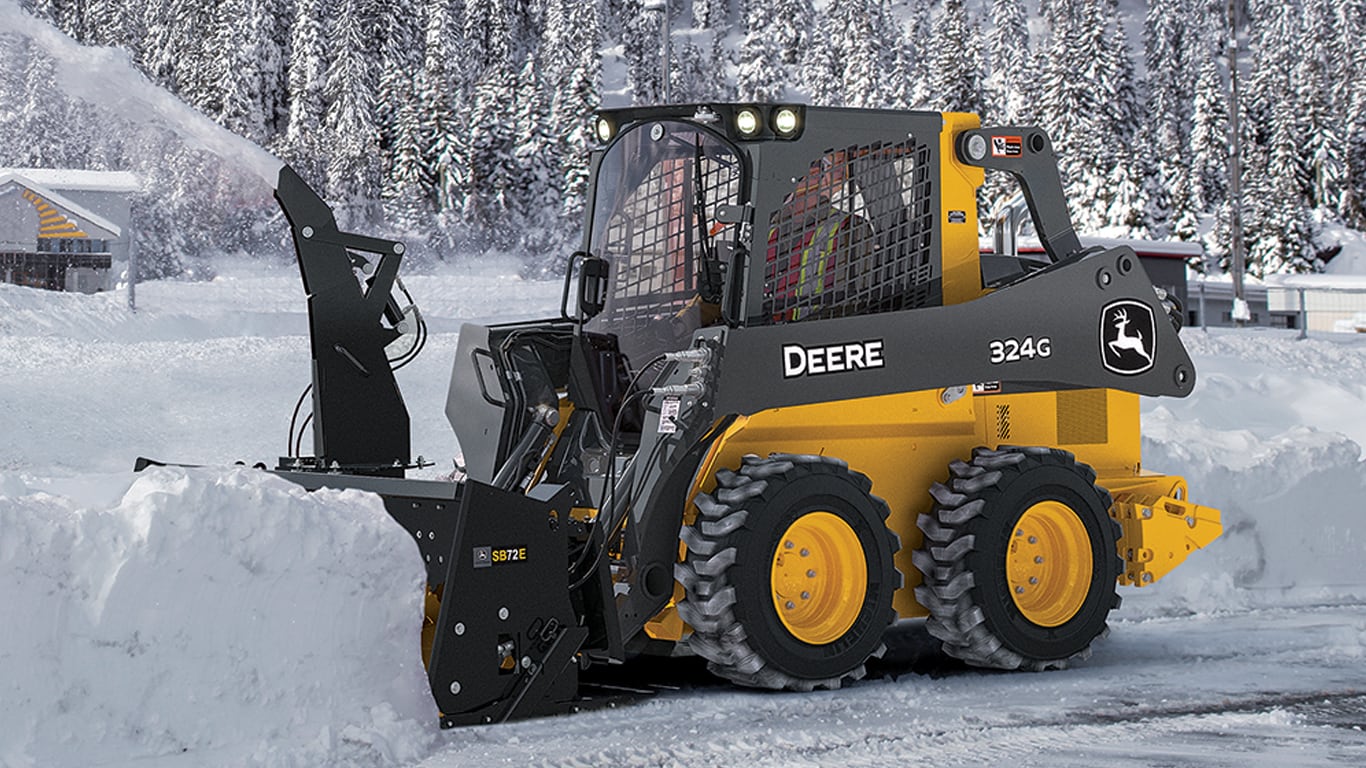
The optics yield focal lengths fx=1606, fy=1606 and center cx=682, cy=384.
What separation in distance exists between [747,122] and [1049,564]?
241 centimetres

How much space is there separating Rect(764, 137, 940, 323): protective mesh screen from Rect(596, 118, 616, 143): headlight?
1075 mm

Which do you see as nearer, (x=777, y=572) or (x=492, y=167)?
(x=777, y=572)

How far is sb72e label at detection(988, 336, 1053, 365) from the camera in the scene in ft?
23.1

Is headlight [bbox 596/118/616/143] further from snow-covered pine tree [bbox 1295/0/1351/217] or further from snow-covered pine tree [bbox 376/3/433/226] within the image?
snow-covered pine tree [bbox 1295/0/1351/217]

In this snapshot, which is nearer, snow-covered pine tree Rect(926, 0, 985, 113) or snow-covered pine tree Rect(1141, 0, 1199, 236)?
snow-covered pine tree Rect(1141, 0, 1199, 236)

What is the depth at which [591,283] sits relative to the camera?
281 inches

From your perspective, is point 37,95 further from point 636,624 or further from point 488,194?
point 488,194

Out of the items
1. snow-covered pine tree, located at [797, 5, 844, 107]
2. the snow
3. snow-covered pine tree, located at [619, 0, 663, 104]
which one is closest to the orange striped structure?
the snow

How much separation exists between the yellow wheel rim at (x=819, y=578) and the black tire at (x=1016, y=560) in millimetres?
524

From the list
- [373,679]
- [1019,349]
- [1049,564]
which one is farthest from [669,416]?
[1049,564]

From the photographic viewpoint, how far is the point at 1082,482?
23.7 feet

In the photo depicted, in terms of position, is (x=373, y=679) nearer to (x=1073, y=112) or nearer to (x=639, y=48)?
(x=1073, y=112)

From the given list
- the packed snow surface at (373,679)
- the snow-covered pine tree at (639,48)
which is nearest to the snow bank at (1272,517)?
the packed snow surface at (373,679)

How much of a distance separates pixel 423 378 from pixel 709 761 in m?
14.6
